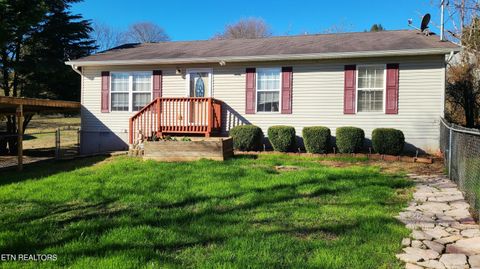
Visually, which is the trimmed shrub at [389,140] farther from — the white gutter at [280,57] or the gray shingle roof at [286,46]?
the gray shingle roof at [286,46]

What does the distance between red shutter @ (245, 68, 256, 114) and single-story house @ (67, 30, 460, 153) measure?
0.03 meters

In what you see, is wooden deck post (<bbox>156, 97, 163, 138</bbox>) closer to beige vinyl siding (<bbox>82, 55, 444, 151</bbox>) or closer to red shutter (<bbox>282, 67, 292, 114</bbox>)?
beige vinyl siding (<bbox>82, 55, 444, 151</bbox>)

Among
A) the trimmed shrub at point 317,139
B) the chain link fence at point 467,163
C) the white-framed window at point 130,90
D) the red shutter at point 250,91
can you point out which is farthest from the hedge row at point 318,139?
the white-framed window at point 130,90

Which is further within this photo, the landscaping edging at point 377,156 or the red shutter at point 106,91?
the red shutter at point 106,91

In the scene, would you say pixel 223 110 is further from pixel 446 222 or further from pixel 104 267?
pixel 104 267

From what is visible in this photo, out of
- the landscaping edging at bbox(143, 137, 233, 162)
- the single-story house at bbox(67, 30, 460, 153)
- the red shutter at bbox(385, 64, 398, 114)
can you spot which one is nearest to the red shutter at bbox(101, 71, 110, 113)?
the single-story house at bbox(67, 30, 460, 153)

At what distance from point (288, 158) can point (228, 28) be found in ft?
103

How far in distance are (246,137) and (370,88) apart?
3.81 metres

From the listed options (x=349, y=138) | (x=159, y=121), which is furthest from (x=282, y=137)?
(x=159, y=121)

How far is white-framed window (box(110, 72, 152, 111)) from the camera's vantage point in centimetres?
1335

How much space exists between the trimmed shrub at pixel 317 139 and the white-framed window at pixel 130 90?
5.59 m

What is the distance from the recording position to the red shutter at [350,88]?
1145 centimetres

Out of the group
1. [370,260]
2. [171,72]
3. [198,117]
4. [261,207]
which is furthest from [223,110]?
A: [370,260]

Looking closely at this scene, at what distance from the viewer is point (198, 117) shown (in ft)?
39.5
